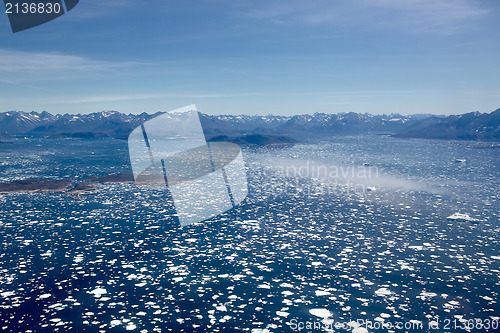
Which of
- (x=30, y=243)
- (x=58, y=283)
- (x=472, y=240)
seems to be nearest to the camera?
(x=58, y=283)

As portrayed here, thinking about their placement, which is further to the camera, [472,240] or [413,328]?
[472,240]

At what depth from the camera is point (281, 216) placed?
81.9 feet

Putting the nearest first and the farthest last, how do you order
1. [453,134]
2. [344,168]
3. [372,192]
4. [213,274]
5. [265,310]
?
[265,310], [213,274], [372,192], [344,168], [453,134]

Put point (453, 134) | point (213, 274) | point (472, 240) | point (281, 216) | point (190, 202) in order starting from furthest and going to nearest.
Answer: point (453, 134) → point (190, 202) → point (281, 216) → point (472, 240) → point (213, 274)

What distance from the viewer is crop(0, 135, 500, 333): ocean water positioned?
11844 millimetres

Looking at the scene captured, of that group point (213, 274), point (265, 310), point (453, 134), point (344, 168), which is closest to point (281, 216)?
point (213, 274)

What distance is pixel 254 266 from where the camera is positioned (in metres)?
16.2

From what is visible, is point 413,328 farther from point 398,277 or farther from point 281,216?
point 281,216

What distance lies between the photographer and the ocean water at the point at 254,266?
11844 millimetres

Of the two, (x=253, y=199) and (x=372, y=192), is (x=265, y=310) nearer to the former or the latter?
(x=253, y=199)

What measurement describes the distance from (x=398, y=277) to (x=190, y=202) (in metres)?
18.2

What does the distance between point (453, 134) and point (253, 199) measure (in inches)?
6677

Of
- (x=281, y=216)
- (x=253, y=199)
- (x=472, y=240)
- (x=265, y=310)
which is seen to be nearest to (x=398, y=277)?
(x=265, y=310)

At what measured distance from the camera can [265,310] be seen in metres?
12.4
